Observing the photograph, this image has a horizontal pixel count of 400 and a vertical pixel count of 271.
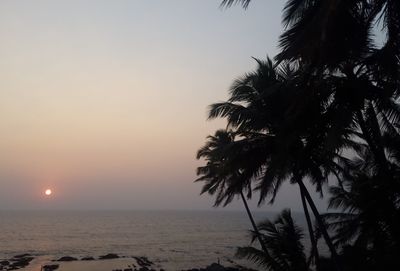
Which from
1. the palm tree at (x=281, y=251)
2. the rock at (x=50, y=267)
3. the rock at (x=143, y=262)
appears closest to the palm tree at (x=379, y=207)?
the palm tree at (x=281, y=251)

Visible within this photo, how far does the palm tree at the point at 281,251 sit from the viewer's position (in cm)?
1455

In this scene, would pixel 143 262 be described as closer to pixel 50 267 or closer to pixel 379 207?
pixel 50 267

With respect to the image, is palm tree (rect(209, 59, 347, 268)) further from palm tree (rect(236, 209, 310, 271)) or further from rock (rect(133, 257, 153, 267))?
rock (rect(133, 257, 153, 267))

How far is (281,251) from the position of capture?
48.1 ft

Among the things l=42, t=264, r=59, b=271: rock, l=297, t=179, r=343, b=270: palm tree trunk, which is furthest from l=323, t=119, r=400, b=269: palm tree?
l=42, t=264, r=59, b=271: rock

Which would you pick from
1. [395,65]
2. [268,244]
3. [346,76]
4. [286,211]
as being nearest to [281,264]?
[268,244]

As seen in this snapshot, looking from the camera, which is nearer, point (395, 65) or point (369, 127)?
point (395, 65)

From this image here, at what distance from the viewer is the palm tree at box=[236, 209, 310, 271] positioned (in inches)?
573

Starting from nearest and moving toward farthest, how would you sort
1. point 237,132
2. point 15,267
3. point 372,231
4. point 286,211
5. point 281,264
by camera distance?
point 372,231 < point 237,132 < point 281,264 < point 286,211 < point 15,267

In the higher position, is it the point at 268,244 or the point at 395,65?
the point at 395,65

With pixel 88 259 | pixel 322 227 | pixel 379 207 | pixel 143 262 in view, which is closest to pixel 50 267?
pixel 88 259

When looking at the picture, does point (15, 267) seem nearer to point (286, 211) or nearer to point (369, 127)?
point (286, 211)

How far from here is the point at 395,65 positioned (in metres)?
7.07

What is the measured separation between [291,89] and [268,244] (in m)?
5.58
